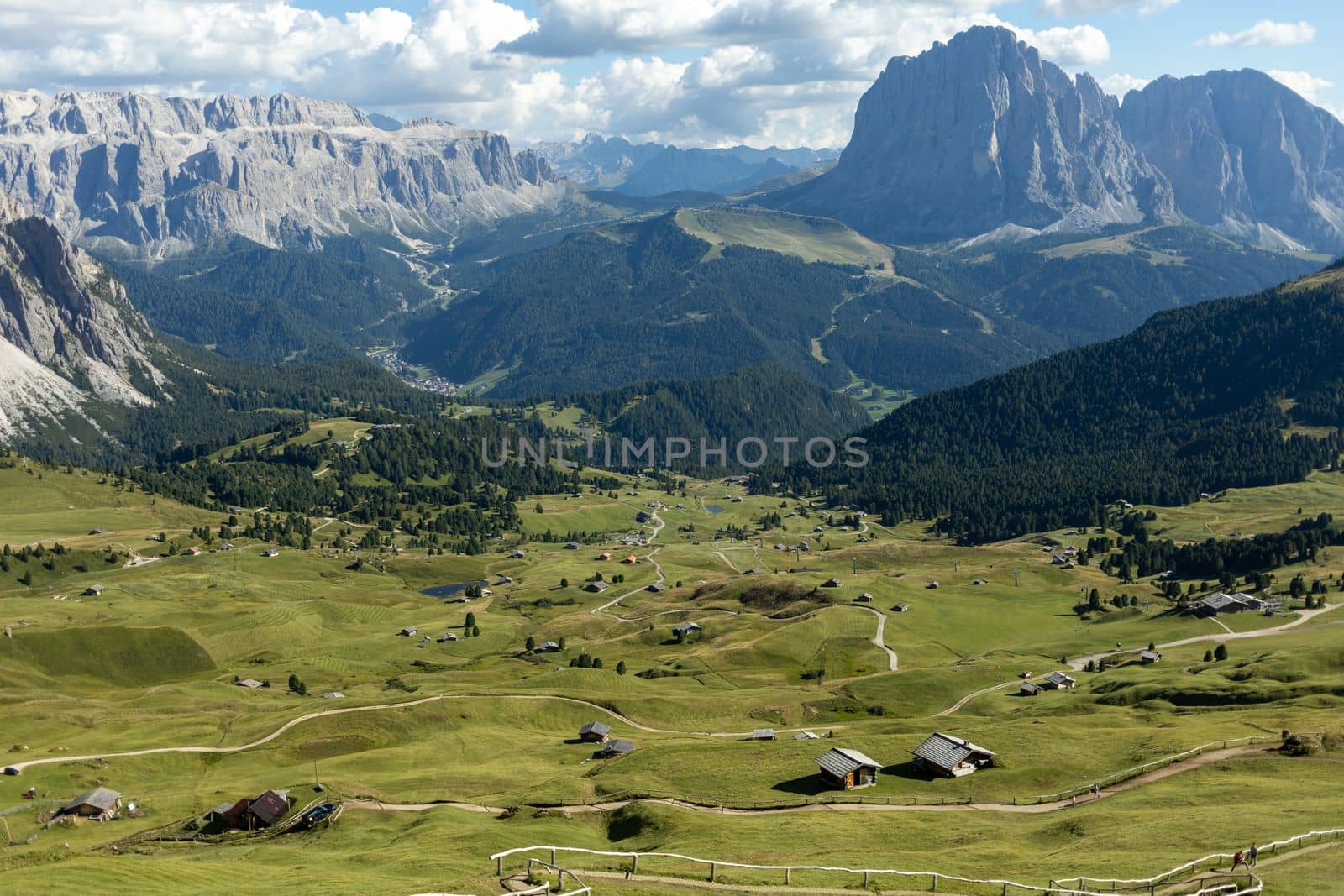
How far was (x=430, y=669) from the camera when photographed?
655 ft

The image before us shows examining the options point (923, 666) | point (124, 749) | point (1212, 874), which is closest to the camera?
point (1212, 874)

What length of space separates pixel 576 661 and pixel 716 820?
104m

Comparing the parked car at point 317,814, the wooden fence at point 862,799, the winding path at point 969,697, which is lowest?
the winding path at point 969,697

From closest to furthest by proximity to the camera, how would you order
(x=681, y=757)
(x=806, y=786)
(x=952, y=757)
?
(x=806, y=786), (x=952, y=757), (x=681, y=757)

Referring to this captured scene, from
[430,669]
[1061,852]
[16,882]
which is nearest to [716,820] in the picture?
[1061,852]

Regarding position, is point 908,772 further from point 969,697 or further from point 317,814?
point 317,814

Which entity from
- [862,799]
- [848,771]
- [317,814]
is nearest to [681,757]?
[848,771]

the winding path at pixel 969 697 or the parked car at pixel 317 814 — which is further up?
the parked car at pixel 317 814

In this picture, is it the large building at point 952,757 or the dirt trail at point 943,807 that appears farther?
the large building at point 952,757

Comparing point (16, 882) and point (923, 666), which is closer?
point (16, 882)

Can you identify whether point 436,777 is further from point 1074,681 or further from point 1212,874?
point 1074,681

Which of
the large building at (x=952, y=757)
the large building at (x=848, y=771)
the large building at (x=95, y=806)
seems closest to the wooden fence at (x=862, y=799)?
the large building at (x=848, y=771)

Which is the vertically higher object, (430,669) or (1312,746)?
(1312,746)

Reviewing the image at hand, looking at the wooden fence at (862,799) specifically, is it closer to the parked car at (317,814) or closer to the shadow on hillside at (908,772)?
the shadow on hillside at (908,772)
